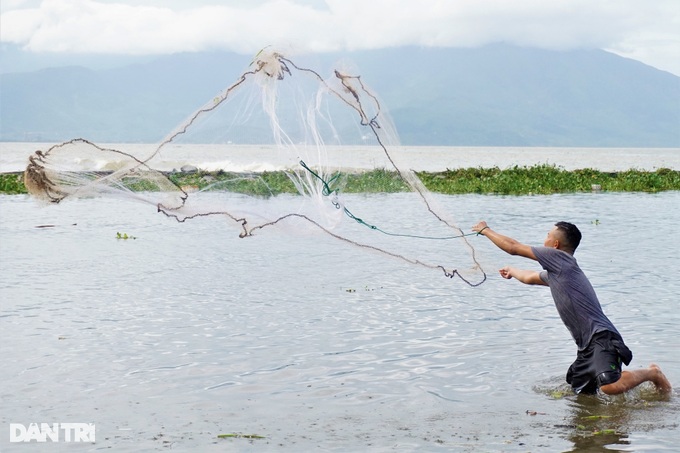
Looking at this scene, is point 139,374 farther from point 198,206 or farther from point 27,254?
point 27,254

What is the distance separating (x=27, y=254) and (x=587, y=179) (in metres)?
27.1

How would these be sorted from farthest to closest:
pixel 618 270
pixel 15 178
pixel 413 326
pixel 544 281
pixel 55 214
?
pixel 15 178 < pixel 55 214 < pixel 618 270 < pixel 413 326 < pixel 544 281

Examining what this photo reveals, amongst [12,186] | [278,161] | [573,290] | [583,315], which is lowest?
[583,315]

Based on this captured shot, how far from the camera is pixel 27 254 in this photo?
1759 centimetres

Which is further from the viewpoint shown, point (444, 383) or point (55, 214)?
point (55, 214)

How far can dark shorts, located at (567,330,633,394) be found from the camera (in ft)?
24.4

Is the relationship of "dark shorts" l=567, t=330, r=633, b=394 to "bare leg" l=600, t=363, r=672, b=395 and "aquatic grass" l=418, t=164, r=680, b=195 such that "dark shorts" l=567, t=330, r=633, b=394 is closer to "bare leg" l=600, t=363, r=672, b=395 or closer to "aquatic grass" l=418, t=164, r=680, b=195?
"bare leg" l=600, t=363, r=672, b=395

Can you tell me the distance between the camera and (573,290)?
7457 mm

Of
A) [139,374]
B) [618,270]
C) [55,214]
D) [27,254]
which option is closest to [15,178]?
[55,214]

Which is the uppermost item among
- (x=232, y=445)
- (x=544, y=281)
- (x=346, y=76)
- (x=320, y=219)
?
(x=346, y=76)

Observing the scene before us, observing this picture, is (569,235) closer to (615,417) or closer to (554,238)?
(554,238)

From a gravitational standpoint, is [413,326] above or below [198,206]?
below

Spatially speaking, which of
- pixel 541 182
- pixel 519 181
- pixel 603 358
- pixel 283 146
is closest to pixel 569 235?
pixel 603 358

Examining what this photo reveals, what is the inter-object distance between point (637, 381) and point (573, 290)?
0.94 metres
